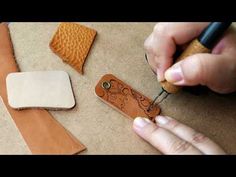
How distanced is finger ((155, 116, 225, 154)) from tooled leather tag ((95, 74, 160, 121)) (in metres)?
0.03

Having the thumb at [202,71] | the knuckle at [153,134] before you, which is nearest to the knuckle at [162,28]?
the thumb at [202,71]

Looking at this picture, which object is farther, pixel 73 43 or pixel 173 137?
pixel 73 43

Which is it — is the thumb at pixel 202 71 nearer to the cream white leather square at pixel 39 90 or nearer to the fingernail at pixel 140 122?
the fingernail at pixel 140 122

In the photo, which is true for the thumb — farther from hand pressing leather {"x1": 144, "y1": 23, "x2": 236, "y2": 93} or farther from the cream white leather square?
the cream white leather square

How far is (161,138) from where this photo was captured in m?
0.77

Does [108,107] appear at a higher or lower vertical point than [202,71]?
lower

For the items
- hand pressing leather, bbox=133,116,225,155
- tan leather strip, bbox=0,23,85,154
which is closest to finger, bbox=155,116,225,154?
hand pressing leather, bbox=133,116,225,155

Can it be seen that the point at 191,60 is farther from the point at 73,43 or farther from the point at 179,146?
the point at 73,43

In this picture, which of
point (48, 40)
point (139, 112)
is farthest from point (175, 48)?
point (48, 40)

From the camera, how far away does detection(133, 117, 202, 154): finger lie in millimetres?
750

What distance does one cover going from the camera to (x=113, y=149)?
30.5 inches

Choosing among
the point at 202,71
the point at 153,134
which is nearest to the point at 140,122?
the point at 153,134

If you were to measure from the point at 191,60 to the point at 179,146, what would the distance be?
170 mm
